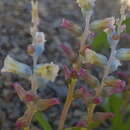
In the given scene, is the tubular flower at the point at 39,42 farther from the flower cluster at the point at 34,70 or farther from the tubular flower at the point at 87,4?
the tubular flower at the point at 87,4

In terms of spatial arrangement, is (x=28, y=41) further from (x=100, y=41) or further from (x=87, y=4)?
(x=87, y=4)

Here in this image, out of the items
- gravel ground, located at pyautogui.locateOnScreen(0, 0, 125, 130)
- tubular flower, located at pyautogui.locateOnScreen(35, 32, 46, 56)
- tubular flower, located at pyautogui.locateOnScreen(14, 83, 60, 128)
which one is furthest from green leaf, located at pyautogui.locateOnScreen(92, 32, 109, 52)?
tubular flower, located at pyautogui.locateOnScreen(35, 32, 46, 56)

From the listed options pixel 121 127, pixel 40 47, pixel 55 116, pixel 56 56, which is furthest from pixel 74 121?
pixel 40 47

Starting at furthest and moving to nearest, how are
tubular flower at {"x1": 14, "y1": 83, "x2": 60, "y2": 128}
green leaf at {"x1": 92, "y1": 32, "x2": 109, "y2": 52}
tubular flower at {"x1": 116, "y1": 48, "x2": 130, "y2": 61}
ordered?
green leaf at {"x1": 92, "y1": 32, "x2": 109, "y2": 52}, tubular flower at {"x1": 116, "y1": 48, "x2": 130, "y2": 61}, tubular flower at {"x1": 14, "y1": 83, "x2": 60, "y2": 128}

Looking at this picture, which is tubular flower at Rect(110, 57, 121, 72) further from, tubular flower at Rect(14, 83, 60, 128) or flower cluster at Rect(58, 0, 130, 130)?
tubular flower at Rect(14, 83, 60, 128)

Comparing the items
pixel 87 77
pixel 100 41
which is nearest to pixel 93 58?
pixel 87 77

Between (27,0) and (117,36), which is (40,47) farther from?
(27,0)
